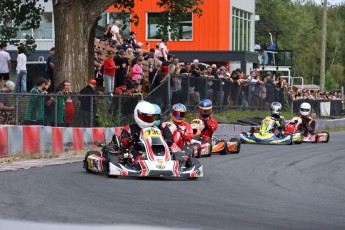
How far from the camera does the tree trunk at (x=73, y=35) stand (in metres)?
22.5

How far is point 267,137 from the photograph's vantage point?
23.9 metres

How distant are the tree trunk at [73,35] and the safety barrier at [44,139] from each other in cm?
326

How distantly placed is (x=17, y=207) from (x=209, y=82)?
19.3 m

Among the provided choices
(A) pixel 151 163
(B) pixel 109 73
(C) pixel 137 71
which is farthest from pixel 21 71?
(A) pixel 151 163

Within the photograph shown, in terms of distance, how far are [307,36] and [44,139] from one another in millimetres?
94338

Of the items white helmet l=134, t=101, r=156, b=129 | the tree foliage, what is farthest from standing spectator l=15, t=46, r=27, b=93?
the tree foliage

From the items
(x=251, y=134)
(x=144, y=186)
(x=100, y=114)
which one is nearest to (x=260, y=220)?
(x=144, y=186)

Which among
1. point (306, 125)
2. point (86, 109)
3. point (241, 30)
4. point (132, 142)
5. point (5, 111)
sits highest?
point (241, 30)

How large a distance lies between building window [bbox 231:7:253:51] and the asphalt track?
3484 cm

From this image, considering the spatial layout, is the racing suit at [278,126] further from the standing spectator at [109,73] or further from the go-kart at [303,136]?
the standing spectator at [109,73]

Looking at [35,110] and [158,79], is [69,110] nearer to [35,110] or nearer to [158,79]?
[35,110]

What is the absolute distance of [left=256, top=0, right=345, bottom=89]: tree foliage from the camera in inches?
3851

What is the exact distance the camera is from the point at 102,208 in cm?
983

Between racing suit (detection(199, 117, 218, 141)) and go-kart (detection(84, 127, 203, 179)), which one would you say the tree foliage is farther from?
go-kart (detection(84, 127, 203, 179))
